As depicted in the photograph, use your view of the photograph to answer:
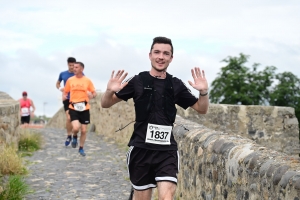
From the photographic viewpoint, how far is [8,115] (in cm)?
1139

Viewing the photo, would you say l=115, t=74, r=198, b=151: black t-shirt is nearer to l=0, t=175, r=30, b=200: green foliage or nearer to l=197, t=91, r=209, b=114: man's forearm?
l=197, t=91, r=209, b=114: man's forearm

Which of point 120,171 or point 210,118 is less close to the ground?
point 210,118

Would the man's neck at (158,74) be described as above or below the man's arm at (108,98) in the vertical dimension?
above

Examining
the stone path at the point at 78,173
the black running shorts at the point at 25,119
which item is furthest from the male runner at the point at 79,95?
the black running shorts at the point at 25,119

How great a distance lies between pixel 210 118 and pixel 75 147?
3102 millimetres

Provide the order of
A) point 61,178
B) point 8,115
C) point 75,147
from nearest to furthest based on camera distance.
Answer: point 61,178
point 8,115
point 75,147

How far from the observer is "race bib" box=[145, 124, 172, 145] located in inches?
185

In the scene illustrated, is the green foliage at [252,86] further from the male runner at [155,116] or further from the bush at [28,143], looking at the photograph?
the male runner at [155,116]

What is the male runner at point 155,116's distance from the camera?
474cm

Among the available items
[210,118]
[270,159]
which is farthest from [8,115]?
[270,159]

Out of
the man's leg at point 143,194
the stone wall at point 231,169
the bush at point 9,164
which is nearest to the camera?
the stone wall at point 231,169

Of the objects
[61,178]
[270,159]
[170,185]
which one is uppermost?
[270,159]

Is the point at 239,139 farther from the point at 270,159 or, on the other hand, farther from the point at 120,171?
the point at 120,171

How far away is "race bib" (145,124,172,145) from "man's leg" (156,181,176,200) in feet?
1.08
